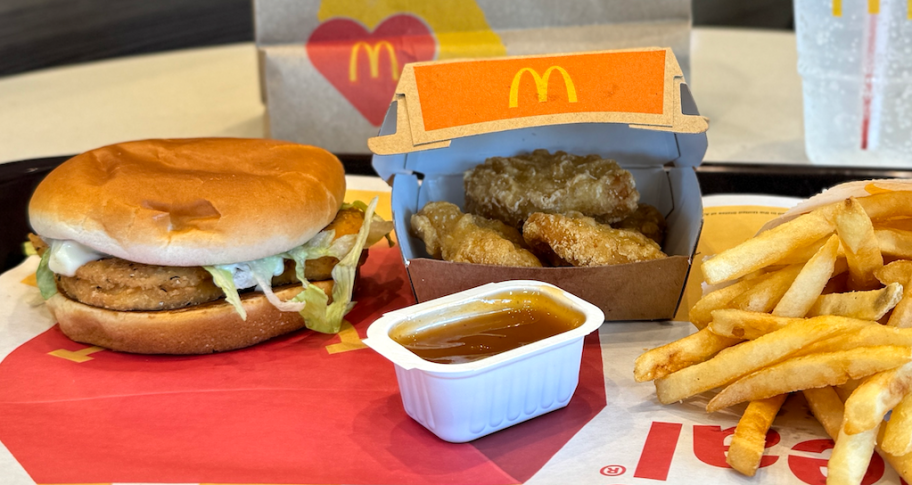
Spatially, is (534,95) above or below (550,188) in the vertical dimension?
above

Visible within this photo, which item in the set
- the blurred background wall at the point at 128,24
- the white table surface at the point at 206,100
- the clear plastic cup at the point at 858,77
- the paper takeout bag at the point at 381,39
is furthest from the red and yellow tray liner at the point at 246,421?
the blurred background wall at the point at 128,24

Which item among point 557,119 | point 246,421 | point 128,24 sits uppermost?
point 128,24

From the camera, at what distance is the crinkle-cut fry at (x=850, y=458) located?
1.10 metres

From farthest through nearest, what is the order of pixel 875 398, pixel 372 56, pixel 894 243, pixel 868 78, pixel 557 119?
pixel 372 56 < pixel 868 78 < pixel 557 119 < pixel 894 243 < pixel 875 398

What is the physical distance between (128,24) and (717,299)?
4.78 meters

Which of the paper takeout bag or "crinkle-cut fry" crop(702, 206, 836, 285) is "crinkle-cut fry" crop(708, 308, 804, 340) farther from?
the paper takeout bag

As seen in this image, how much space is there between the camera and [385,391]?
151 centimetres

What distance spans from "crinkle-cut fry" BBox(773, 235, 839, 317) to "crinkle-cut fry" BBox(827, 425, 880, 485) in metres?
0.24

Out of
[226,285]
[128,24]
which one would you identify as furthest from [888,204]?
[128,24]

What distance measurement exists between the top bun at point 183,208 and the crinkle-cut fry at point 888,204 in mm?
→ 1092

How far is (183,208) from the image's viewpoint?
5.19 feet

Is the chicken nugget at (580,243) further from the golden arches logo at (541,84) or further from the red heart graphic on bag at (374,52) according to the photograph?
the red heart graphic on bag at (374,52)

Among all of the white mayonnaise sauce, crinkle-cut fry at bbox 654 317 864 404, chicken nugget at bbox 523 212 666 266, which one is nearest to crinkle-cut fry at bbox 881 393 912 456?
crinkle-cut fry at bbox 654 317 864 404

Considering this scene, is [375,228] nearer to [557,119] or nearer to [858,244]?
[557,119]
